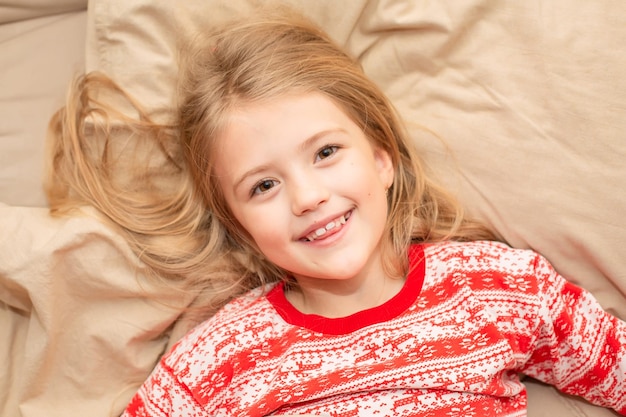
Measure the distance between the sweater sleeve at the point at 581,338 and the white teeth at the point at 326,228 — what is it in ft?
1.23

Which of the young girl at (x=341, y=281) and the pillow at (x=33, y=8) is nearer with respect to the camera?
the young girl at (x=341, y=281)

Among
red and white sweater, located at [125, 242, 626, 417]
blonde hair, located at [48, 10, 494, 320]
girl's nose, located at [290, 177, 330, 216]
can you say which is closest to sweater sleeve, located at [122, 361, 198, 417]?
red and white sweater, located at [125, 242, 626, 417]

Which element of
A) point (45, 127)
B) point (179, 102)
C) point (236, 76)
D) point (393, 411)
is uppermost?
point (236, 76)

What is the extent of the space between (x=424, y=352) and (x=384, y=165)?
0.35 m

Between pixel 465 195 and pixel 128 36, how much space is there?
2.38ft

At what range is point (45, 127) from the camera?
1.58 m

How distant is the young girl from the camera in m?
1.30

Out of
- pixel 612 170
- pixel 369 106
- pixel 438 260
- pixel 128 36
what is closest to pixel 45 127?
pixel 128 36

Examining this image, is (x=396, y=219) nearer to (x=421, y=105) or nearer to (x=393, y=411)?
(x=421, y=105)

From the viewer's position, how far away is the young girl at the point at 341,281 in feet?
4.28

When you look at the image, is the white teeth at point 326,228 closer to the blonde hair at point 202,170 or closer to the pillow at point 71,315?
the blonde hair at point 202,170

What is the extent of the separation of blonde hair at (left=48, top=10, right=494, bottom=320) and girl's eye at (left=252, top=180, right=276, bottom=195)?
0.12m

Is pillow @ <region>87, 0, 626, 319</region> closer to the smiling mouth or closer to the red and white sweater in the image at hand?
the red and white sweater

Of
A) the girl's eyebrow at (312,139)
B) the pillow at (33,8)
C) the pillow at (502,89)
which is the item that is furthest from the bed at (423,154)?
the girl's eyebrow at (312,139)
